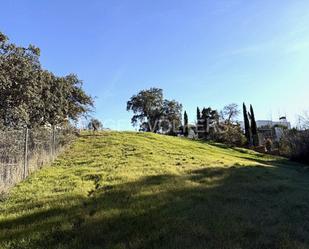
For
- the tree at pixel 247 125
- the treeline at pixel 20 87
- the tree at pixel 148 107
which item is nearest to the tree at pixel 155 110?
the tree at pixel 148 107

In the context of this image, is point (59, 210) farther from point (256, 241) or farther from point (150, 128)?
point (150, 128)

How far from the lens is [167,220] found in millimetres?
5484

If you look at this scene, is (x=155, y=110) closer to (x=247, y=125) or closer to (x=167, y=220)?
(x=247, y=125)

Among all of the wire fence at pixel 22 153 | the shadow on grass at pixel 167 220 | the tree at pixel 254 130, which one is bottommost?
the shadow on grass at pixel 167 220

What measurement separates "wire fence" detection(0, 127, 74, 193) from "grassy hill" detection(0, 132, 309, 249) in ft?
1.31

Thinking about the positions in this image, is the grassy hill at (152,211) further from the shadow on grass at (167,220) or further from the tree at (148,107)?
the tree at (148,107)

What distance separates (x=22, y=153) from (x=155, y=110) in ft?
128

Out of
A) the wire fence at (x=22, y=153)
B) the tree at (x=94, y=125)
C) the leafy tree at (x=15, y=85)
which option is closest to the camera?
the wire fence at (x=22, y=153)

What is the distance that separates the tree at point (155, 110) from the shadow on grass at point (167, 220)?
3955 cm

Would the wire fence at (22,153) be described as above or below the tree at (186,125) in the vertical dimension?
below

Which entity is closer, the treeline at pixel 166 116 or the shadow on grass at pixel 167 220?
the shadow on grass at pixel 167 220

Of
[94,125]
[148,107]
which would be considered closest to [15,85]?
[94,125]

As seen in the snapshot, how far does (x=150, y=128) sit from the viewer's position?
48.7 m

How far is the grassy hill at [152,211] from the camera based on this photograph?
183 inches
